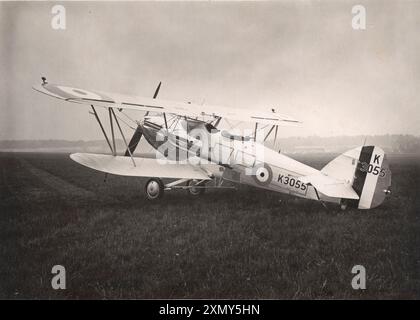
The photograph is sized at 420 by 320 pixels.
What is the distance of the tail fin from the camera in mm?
5758

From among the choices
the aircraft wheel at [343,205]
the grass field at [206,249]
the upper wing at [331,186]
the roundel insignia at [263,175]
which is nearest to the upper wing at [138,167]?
the grass field at [206,249]

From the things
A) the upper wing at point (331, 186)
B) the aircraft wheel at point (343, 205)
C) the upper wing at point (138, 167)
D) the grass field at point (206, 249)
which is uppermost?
the upper wing at point (138, 167)

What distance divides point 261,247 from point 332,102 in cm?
526

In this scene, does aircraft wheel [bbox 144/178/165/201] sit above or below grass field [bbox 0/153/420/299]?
above

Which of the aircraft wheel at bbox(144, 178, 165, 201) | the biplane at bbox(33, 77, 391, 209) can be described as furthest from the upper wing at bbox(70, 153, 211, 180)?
the aircraft wheel at bbox(144, 178, 165, 201)

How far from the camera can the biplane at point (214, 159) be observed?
589 cm

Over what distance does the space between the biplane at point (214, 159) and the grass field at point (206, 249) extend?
1.76ft

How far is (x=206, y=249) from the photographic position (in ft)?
14.7

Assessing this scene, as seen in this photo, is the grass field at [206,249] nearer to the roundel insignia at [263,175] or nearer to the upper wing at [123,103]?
the roundel insignia at [263,175]

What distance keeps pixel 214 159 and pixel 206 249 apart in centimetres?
352

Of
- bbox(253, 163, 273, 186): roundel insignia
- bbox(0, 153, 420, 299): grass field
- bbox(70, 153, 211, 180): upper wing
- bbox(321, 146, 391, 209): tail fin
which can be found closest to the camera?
bbox(0, 153, 420, 299): grass field

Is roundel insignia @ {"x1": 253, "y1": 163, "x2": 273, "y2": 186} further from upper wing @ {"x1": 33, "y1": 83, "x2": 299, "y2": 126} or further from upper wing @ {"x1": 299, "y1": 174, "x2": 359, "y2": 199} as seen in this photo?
upper wing @ {"x1": 33, "y1": 83, "x2": 299, "y2": 126}

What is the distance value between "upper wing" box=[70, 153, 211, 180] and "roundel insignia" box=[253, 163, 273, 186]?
1.27 metres
